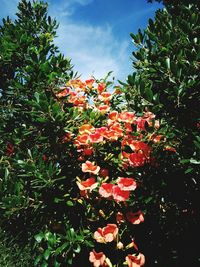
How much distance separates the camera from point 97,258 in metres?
2.49

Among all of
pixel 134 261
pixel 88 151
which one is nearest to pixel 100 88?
pixel 88 151

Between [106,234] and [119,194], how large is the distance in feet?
1.28

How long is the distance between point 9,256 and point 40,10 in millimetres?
4931

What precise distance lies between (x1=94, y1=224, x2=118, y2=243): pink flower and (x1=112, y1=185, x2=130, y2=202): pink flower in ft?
0.88

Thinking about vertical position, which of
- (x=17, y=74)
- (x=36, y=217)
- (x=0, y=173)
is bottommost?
(x=36, y=217)

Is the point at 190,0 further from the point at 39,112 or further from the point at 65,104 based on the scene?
the point at 39,112

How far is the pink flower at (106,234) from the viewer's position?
249cm

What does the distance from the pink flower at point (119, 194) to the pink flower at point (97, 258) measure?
0.52 m

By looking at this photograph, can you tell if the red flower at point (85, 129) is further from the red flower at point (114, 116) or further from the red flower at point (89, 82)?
the red flower at point (89, 82)

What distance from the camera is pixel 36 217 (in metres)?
2.75

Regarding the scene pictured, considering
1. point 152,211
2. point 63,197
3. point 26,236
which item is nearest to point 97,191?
point 63,197

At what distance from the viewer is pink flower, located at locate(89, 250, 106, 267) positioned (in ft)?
8.06

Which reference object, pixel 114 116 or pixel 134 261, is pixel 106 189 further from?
pixel 114 116

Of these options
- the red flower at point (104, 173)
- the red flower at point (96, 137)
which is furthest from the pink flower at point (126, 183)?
the red flower at point (96, 137)
